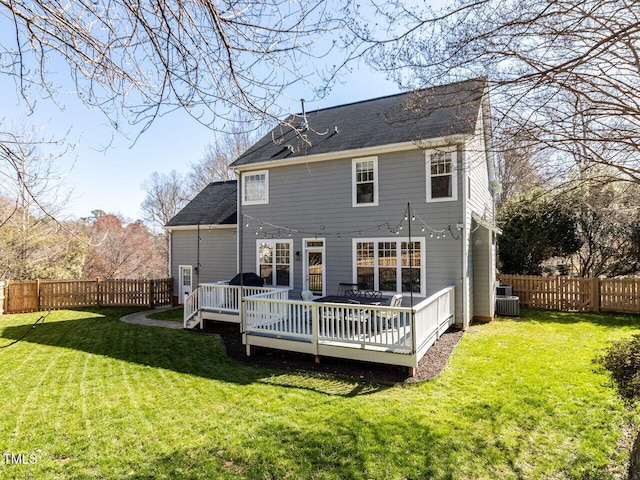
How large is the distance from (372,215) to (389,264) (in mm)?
1584

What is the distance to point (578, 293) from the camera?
39.2 ft

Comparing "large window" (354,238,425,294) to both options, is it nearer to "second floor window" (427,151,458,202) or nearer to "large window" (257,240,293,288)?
"second floor window" (427,151,458,202)

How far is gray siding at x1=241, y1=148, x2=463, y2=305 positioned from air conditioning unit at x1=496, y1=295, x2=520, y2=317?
3.48 meters

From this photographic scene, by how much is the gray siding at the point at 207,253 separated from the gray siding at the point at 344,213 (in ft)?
5.31

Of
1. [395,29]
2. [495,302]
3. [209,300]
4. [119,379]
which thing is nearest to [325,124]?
[209,300]

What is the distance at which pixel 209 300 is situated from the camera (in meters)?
10.2

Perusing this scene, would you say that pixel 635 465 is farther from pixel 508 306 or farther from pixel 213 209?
pixel 213 209

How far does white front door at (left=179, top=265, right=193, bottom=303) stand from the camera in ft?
48.9

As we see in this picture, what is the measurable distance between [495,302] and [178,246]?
12980mm

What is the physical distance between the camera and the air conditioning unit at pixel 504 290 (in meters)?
12.5

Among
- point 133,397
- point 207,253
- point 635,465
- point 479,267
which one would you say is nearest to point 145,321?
point 207,253

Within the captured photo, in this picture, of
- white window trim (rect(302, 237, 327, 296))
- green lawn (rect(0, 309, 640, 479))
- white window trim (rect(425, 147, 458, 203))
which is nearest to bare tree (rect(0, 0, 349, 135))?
green lawn (rect(0, 309, 640, 479))

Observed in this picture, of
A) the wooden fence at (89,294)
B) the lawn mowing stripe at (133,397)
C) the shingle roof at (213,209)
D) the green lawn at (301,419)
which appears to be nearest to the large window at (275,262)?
the shingle roof at (213,209)

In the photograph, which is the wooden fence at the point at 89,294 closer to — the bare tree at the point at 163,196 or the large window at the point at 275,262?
the large window at the point at 275,262
